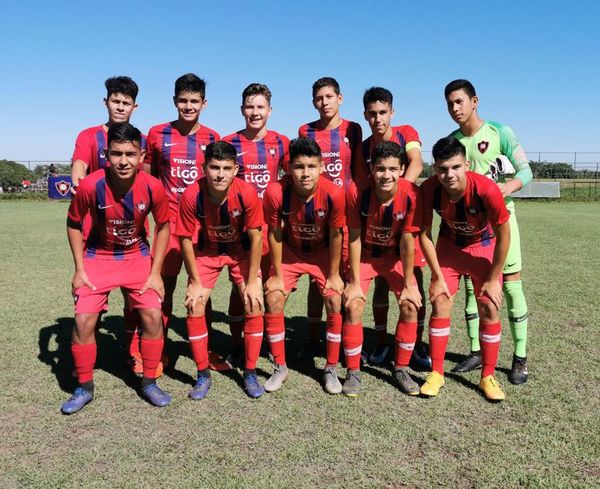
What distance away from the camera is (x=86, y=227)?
4.00 m

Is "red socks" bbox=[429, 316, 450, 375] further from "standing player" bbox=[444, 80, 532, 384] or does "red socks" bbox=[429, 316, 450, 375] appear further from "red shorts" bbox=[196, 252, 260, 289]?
"red shorts" bbox=[196, 252, 260, 289]

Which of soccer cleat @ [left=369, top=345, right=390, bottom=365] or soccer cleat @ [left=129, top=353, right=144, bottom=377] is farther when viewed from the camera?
soccer cleat @ [left=369, top=345, right=390, bottom=365]

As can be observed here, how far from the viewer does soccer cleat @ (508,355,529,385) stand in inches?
150

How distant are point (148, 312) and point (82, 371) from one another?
0.61 m

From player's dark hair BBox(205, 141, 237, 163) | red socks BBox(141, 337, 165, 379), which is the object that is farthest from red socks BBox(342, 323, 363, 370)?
player's dark hair BBox(205, 141, 237, 163)

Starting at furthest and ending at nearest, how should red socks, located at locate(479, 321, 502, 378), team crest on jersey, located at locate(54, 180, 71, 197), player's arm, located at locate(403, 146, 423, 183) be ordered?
team crest on jersey, located at locate(54, 180, 71, 197) < player's arm, located at locate(403, 146, 423, 183) < red socks, located at locate(479, 321, 502, 378)

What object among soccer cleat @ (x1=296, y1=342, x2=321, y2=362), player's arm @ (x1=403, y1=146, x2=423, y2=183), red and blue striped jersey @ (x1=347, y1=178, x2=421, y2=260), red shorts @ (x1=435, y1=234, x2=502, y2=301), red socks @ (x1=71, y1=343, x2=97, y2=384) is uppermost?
player's arm @ (x1=403, y1=146, x2=423, y2=183)

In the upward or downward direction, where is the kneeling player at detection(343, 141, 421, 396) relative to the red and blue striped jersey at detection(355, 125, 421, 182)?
downward

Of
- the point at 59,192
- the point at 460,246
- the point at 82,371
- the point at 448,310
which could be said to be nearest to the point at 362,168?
the point at 460,246

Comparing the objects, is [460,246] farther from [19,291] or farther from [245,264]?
[19,291]

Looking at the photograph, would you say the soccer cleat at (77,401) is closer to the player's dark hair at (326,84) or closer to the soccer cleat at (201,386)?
the soccer cleat at (201,386)

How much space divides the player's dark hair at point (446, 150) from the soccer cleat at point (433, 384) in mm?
1545

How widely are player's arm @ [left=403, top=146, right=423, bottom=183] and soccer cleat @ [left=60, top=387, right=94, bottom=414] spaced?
286 cm

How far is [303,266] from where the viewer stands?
4012 mm
